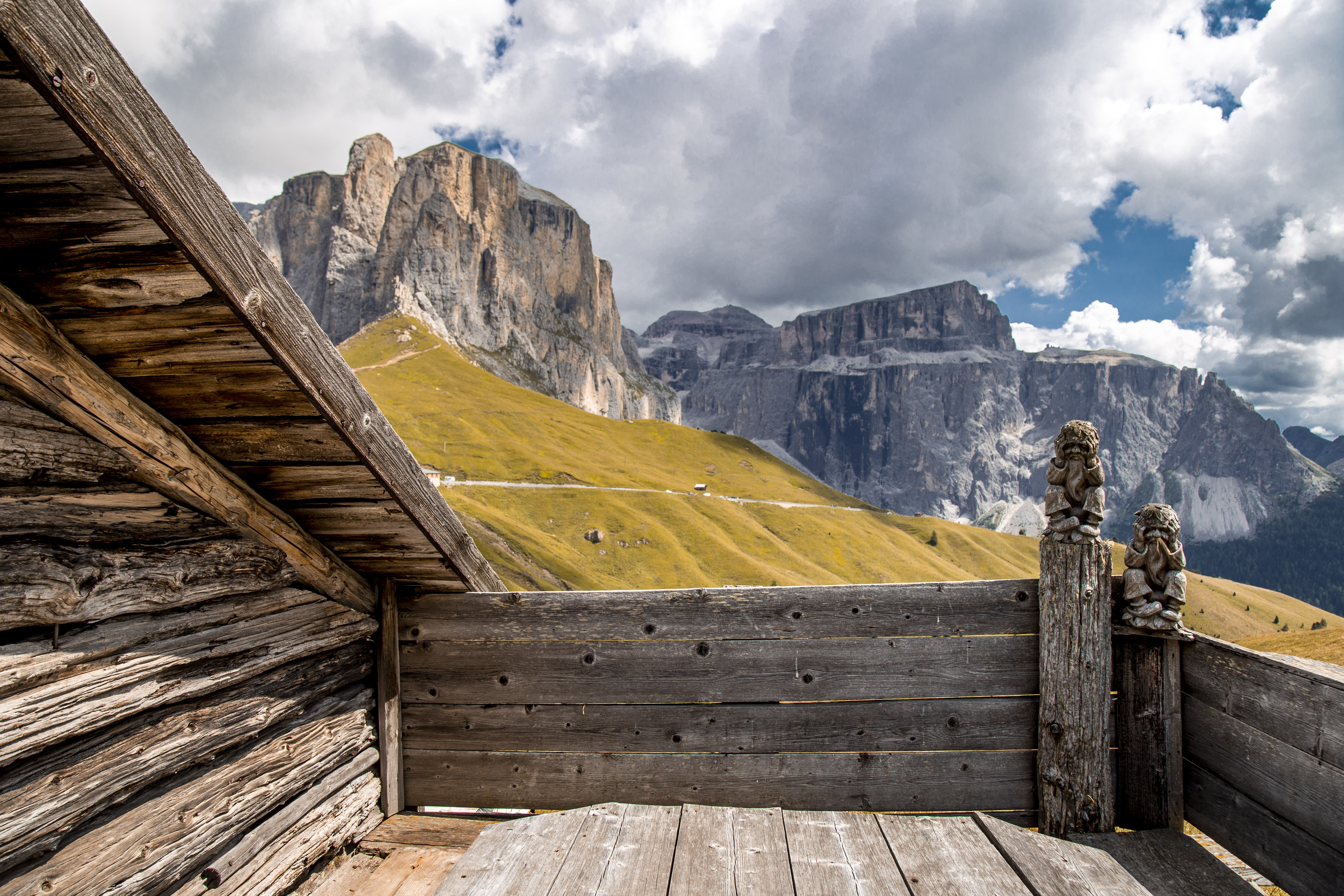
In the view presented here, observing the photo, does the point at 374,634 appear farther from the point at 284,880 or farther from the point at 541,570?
the point at 541,570

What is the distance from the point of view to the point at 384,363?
151500 mm

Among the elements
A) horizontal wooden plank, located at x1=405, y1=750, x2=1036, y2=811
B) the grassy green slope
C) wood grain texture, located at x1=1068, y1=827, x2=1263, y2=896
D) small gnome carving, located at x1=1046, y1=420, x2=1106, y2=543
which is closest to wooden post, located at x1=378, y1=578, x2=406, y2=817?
horizontal wooden plank, located at x1=405, y1=750, x2=1036, y2=811

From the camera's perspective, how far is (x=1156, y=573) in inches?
169

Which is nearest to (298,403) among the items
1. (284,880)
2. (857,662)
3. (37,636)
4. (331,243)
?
(37,636)

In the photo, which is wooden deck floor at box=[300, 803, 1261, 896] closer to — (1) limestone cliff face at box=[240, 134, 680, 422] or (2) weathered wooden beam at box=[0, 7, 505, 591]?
(2) weathered wooden beam at box=[0, 7, 505, 591]

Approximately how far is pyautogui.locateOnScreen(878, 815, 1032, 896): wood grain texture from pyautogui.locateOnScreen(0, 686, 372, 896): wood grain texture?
11.7 ft

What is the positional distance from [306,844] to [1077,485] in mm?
5510

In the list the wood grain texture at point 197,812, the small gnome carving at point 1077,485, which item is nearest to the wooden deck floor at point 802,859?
the wood grain texture at point 197,812

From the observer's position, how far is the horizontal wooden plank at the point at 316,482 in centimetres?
380

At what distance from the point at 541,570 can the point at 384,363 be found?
338 feet

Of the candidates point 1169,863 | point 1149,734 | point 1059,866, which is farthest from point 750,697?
point 1149,734

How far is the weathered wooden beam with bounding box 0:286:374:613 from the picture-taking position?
2.84m

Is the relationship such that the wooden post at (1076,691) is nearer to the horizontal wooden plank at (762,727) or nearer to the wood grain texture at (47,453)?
the horizontal wooden plank at (762,727)

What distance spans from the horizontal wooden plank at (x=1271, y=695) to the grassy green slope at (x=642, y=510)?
55897 millimetres
